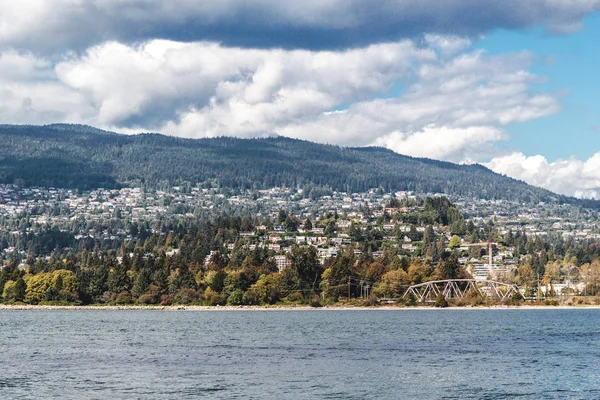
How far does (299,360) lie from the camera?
2514 inches

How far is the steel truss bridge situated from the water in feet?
176

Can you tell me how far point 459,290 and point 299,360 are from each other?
103460mm

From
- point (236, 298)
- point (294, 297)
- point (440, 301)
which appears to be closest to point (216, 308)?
point (236, 298)

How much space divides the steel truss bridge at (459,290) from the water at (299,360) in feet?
176

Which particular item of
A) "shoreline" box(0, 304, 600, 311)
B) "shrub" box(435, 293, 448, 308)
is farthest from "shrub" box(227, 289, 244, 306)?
"shrub" box(435, 293, 448, 308)

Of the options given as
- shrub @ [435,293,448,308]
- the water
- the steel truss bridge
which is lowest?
the water

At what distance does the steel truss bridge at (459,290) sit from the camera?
16112 cm

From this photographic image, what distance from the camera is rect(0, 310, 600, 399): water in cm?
4969

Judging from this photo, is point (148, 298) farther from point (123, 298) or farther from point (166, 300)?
point (123, 298)

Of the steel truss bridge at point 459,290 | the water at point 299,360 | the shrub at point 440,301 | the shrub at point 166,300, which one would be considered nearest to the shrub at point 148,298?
the shrub at point 166,300

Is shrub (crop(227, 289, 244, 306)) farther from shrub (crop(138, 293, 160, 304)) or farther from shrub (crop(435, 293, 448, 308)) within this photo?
shrub (crop(435, 293, 448, 308))

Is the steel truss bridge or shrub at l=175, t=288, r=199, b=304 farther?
the steel truss bridge

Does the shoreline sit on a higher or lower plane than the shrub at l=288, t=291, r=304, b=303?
lower

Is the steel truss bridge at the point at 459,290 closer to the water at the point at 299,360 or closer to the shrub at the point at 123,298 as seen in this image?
the shrub at the point at 123,298
